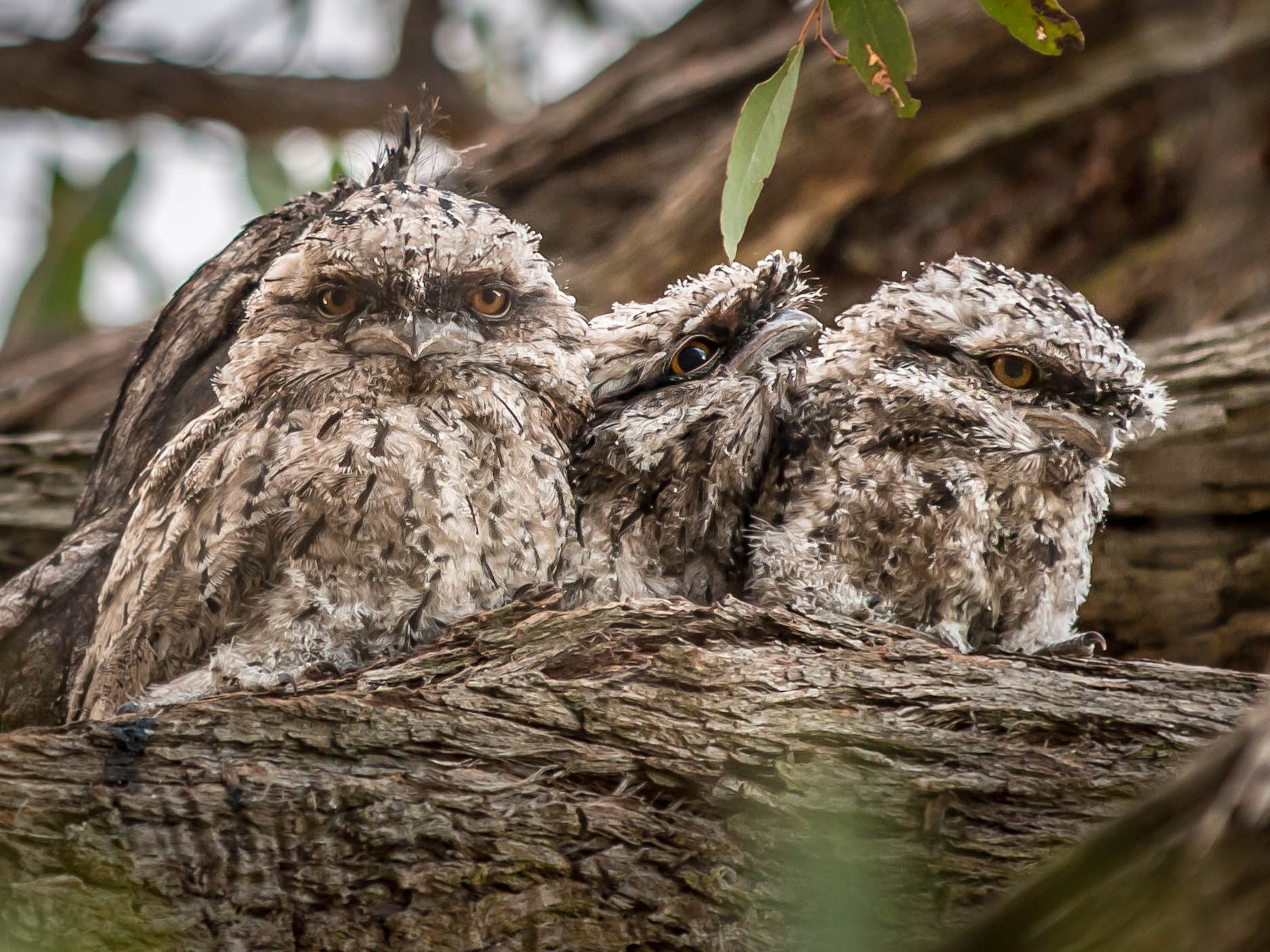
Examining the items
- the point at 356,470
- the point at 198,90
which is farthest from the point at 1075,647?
the point at 198,90

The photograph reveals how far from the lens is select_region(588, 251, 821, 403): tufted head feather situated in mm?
2816

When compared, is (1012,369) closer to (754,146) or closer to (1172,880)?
(754,146)

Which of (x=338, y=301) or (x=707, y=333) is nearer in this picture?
(x=338, y=301)

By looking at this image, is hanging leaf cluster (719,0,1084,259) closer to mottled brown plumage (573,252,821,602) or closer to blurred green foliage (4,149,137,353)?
mottled brown plumage (573,252,821,602)

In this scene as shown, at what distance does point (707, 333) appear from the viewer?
288 cm

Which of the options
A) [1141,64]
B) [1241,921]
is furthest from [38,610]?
[1141,64]

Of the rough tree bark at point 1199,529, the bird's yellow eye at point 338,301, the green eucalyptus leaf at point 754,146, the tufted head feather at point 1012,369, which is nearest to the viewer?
the green eucalyptus leaf at point 754,146

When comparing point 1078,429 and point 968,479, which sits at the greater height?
point 1078,429

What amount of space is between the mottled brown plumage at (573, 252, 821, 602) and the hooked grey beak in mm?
427

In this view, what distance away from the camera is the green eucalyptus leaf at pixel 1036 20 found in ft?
6.88

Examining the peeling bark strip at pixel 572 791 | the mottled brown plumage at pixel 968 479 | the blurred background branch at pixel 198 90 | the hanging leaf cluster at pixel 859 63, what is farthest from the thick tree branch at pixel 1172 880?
the blurred background branch at pixel 198 90

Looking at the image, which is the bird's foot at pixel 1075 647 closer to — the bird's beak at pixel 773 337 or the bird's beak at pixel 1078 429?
the bird's beak at pixel 1078 429

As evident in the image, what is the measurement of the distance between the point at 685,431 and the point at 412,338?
637 mm

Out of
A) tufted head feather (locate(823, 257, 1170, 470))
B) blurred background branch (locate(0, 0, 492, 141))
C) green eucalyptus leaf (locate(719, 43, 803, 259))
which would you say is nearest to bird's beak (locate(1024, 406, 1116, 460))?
tufted head feather (locate(823, 257, 1170, 470))
